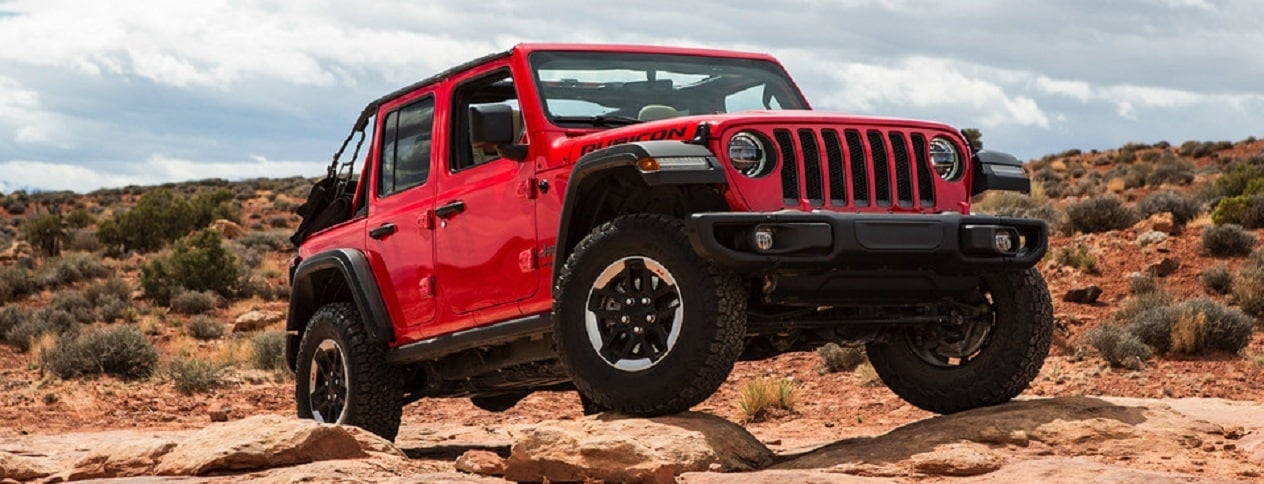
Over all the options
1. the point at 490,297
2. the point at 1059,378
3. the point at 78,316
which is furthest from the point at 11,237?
the point at 490,297

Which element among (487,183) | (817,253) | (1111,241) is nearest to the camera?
(817,253)

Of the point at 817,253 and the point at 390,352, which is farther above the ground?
the point at 817,253

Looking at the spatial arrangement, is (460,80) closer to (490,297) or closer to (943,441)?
(490,297)

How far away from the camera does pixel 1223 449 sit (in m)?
6.86

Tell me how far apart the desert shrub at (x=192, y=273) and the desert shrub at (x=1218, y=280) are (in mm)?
18520

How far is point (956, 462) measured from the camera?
6.34m

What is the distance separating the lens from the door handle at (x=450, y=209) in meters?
8.06

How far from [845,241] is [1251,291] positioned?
1247 cm

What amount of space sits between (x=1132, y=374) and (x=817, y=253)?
29.0 ft

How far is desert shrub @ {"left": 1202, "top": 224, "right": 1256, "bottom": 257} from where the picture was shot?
65.3ft

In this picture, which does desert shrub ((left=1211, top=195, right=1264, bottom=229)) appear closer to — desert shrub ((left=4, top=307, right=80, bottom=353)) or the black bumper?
the black bumper

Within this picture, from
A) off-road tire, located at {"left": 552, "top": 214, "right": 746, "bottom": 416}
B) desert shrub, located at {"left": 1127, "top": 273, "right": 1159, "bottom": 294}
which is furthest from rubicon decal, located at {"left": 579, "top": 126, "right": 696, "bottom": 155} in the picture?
desert shrub, located at {"left": 1127, "top": 273, "right": 1159, "bottom": 294}

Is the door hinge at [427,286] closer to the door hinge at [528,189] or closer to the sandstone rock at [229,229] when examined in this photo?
the door hinge at [528,189]

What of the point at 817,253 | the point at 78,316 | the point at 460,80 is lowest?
the point at 78,316
